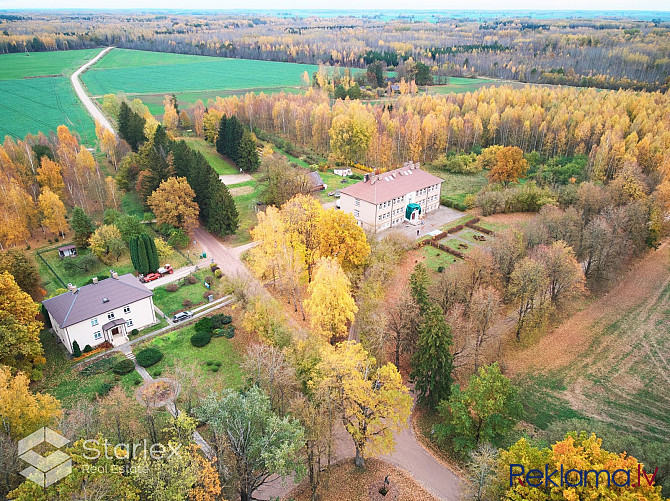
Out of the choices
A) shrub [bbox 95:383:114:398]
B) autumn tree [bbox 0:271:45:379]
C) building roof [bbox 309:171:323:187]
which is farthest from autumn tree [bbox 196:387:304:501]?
building roof [bbox 309:171:323:187]

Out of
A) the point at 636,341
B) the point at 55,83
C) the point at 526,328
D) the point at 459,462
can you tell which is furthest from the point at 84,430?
the point at 55,83

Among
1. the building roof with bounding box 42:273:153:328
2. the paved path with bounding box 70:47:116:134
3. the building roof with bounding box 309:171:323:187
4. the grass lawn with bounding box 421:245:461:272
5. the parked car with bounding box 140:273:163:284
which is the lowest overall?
the grass lawn with bounding box 421:245:461:272

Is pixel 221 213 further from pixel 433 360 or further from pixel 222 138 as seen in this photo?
pixel 222 138

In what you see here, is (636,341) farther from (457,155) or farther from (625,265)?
(457,155)

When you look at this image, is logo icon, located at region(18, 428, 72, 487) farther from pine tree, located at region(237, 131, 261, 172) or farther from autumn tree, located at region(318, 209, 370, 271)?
pine tree, located at region(237, 131, 261, 172)

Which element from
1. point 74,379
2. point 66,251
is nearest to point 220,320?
point 74,379
